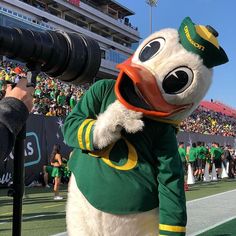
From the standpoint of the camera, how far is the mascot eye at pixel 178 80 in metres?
2.40

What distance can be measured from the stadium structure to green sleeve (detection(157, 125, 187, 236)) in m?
38.9

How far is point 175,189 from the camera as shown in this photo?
90.5 inches

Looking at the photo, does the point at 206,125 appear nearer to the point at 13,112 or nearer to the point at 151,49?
the point at 151,49

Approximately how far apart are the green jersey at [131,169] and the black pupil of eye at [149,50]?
0.86 ft

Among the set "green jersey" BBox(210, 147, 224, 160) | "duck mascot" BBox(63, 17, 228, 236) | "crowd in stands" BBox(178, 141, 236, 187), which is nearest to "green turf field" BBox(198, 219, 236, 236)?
"duck mascot" BBox(63, 17, 228, 236)

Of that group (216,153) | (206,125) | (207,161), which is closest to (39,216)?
(207,161)

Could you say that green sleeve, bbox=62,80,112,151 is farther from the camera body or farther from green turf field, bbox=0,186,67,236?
green turf field, bbox=0,186,67,236

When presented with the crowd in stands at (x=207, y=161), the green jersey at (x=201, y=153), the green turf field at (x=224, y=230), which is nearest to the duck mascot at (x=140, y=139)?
the green turf field at (x=224, y=230)

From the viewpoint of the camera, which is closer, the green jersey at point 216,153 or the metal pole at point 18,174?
the metal pole at point 18,174

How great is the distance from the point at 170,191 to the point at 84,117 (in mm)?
594

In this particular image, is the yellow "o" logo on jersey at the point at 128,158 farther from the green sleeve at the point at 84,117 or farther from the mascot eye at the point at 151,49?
the mascot eye at the point at 151,49

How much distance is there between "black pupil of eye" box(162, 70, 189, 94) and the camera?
94.5 inches

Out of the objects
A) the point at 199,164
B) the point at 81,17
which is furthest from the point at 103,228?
the point at 81,17

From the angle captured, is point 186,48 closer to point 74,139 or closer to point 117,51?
point 74,139
